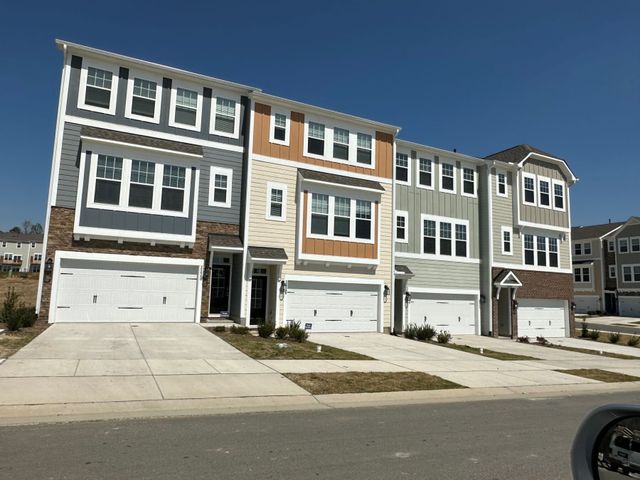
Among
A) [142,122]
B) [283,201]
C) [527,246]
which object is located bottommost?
[527,246]

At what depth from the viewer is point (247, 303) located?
63.7 ft

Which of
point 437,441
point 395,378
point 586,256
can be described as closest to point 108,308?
point 395,378

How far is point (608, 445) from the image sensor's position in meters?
2.12

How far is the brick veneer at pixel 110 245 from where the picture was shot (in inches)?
653

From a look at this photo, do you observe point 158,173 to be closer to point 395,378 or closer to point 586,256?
point 395,378

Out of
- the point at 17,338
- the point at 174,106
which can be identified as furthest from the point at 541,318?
the point at 17,338

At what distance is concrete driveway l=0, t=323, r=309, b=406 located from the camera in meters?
8.43

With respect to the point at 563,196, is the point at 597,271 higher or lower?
lower

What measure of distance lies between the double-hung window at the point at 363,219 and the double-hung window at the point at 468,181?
7.19 metres

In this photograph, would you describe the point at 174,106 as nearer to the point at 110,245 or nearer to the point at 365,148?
the point at 110,245

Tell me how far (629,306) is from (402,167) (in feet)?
130

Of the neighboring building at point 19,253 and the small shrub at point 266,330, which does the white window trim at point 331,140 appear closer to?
the small shrub at point 266,330

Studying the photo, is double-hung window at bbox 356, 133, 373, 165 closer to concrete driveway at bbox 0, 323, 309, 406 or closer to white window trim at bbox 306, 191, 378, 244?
white window trim at bbox 306, 191, 378, 244

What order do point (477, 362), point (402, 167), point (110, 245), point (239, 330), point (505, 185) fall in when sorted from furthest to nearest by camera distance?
1. point (505, 185)
2. point (402, 167)
3. point (110, 245)
4. point (239, 330)
5. point (477, 362)
